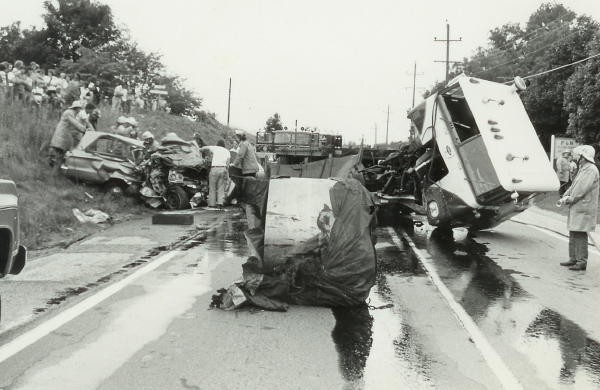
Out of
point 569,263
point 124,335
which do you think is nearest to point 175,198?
point 569,263

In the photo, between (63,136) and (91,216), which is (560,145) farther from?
(91,216)

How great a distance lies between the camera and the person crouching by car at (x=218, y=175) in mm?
15391

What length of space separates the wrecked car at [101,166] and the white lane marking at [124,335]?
7.56 meters

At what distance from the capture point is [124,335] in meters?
5.16

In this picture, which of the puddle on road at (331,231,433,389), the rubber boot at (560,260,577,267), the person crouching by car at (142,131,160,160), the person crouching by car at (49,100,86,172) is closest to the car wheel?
the person crouching by car at (142,131,160,160)

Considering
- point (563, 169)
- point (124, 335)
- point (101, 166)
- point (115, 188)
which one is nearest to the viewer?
point (124, 335)

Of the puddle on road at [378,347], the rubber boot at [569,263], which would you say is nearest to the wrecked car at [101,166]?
the puddle on road at [378,347]

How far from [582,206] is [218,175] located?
9037 mm

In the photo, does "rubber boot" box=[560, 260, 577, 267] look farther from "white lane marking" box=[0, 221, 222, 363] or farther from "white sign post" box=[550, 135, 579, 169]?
"white sign post" box=[550, 135, 579, 169]

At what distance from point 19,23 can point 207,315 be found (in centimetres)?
5684

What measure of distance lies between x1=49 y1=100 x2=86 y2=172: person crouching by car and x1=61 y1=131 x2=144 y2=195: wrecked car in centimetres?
28

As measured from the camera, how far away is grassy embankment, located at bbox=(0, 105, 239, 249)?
35.4 ft

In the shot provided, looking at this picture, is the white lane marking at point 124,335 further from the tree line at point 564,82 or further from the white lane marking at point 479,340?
the tree line at point 564,82

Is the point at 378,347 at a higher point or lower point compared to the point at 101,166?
lower
